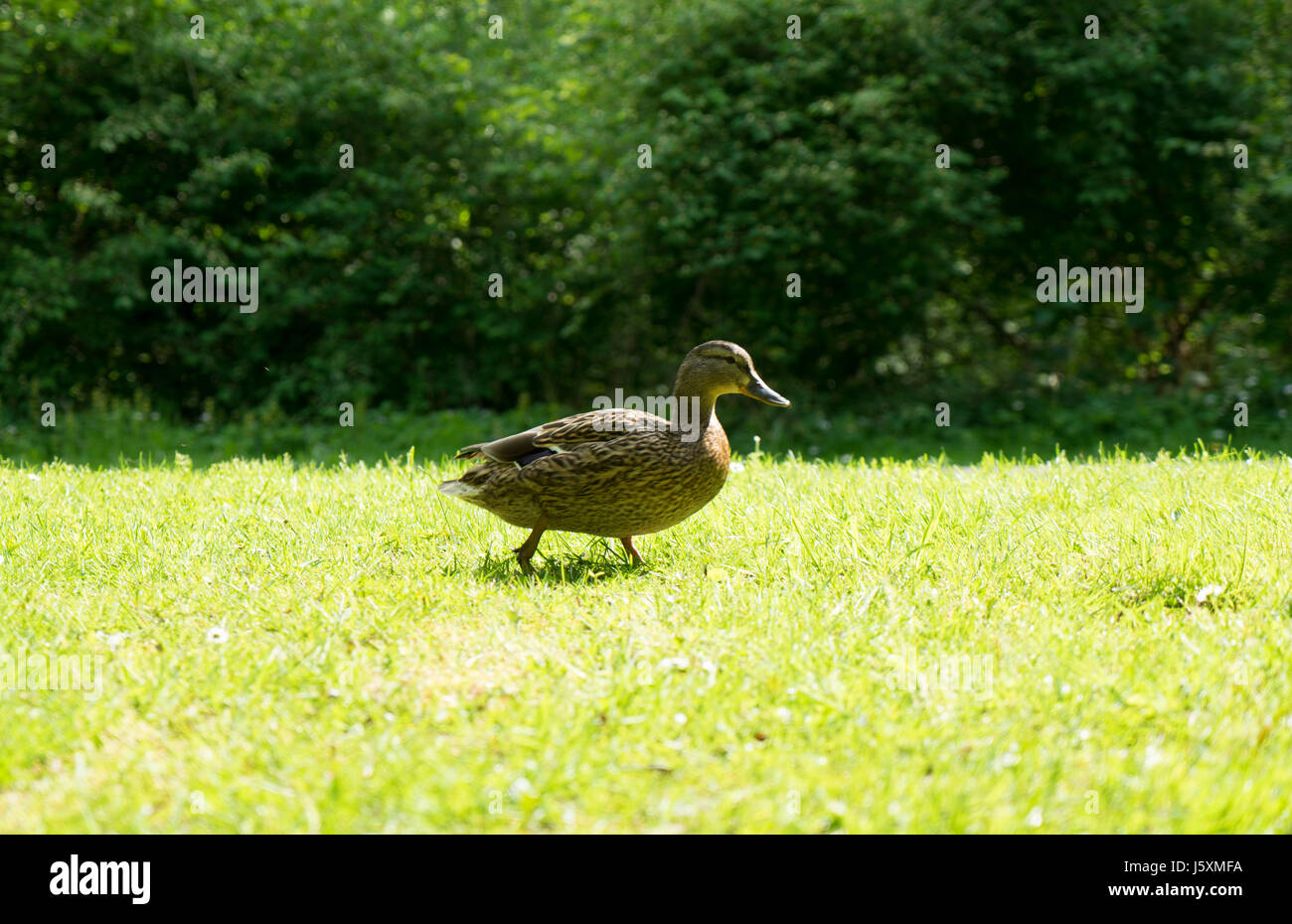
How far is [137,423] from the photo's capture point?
8688 mm

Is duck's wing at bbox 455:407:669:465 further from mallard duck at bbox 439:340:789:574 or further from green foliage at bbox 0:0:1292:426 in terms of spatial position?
green foliage at bbox 0:0:1292:426

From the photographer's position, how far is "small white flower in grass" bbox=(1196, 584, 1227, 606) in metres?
3.45

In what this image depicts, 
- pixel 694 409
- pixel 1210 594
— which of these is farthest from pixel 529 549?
pixel 1210 594

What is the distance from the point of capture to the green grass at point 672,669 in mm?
2299

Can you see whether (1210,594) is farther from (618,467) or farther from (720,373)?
(618,467)

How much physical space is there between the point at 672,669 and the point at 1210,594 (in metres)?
1.87

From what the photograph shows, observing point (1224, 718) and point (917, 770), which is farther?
point (1224, 718)

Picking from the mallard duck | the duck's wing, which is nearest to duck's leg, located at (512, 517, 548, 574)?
the mallard duck

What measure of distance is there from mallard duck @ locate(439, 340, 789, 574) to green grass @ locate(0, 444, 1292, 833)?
243 millimetres

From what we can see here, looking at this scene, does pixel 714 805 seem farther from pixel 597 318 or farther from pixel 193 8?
pixel 193 8

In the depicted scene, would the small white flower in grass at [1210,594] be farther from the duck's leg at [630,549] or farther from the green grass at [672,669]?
the duck's leg at [630,549]

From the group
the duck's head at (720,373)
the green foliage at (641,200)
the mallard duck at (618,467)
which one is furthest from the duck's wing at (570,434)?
the green foliage at (641,200)
